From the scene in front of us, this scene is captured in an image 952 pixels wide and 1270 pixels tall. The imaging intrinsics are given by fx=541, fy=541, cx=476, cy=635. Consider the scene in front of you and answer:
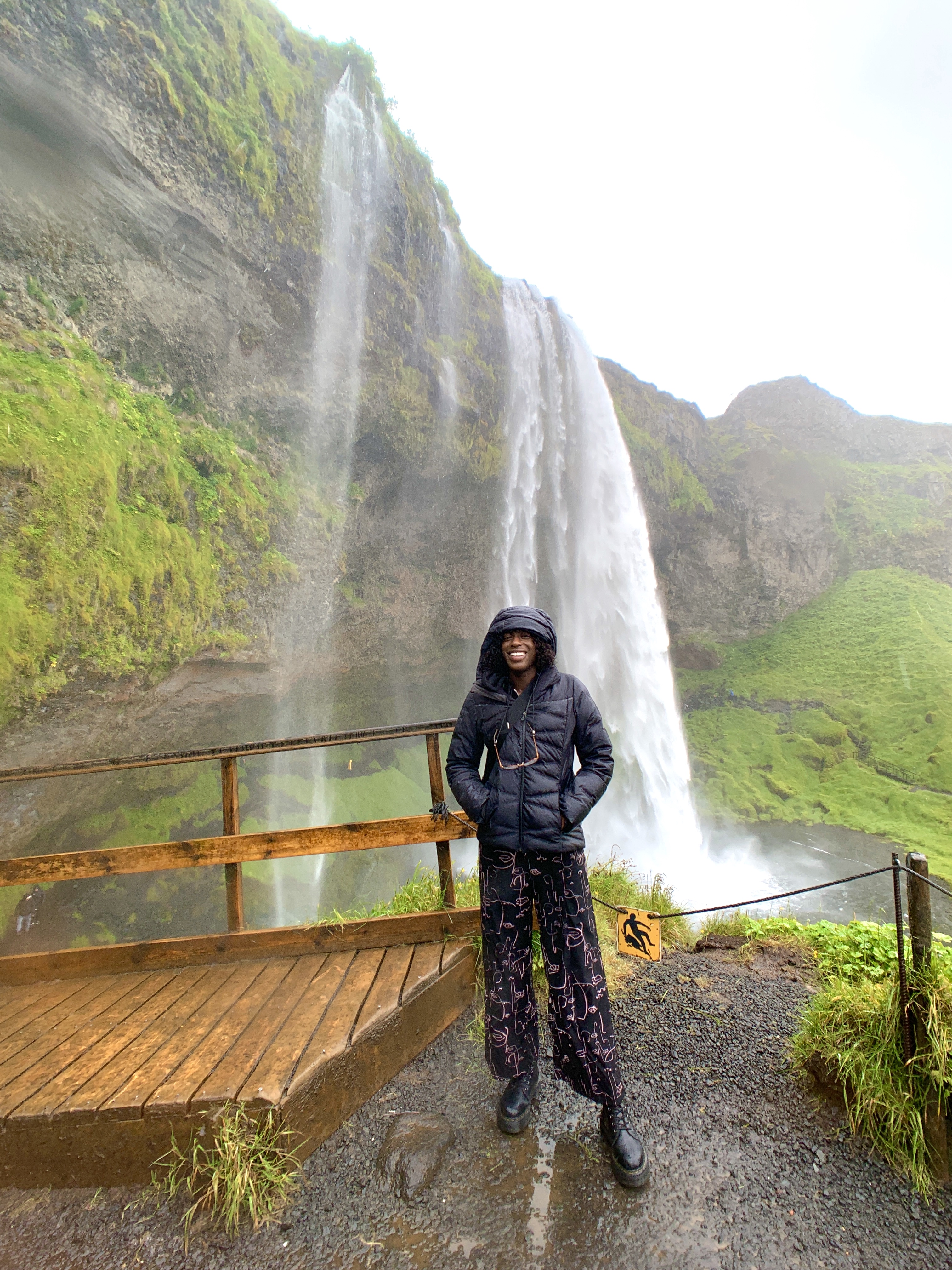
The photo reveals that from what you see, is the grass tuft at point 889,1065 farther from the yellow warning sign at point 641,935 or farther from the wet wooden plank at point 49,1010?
the wet wooden plank at point 49,1010

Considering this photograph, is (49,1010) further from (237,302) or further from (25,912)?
(237,302)

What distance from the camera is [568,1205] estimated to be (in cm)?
171

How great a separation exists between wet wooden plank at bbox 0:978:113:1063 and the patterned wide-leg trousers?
2.03 metres

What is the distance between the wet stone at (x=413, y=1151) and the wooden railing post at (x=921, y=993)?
→ 5.20ft

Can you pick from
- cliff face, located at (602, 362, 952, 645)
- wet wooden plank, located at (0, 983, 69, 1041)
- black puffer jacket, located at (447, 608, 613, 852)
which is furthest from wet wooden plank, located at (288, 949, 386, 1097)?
cliff face, located at (602, 362, 952, 645)

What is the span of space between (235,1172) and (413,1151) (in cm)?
59

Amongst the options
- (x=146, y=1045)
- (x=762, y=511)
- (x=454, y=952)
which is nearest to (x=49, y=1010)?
(x=146, y=1045)

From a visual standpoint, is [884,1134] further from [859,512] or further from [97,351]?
[859,512]

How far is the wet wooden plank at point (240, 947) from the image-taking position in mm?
2844

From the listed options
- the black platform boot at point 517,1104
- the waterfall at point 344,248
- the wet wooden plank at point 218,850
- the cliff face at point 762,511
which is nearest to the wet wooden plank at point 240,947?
the wet wooden plank at point 218,850

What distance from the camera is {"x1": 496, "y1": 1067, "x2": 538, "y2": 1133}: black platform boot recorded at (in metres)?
1.98

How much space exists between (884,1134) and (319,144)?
15.5 m

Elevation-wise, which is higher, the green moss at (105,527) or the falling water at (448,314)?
the falling water at (448,314)

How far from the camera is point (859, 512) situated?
26422mm
